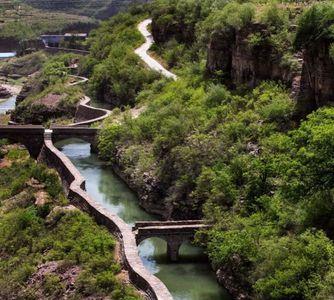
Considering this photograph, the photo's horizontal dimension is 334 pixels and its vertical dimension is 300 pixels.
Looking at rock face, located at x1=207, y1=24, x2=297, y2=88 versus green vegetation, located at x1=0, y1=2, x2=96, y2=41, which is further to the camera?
green vegetation, located at x1=0, y1=2, x2=96, y2=41

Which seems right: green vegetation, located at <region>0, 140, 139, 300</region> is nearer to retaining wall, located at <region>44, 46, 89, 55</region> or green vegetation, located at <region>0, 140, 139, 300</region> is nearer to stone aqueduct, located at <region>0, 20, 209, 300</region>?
stone aqueduct, located at <region>0, 20, 209, 300</region>

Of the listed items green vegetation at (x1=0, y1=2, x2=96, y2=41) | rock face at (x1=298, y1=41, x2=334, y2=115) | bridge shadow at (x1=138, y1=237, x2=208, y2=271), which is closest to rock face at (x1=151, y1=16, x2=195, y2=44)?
rock face at (x1=298, y1=41, x2=334, y2=115)

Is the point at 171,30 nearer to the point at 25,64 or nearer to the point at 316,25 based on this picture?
the point at 316,25

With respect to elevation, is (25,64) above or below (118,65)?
below

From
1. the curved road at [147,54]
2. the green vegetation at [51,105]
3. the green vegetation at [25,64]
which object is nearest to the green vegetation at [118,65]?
the curved road at [147,54]

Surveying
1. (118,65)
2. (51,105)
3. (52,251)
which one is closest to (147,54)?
(118,65)
